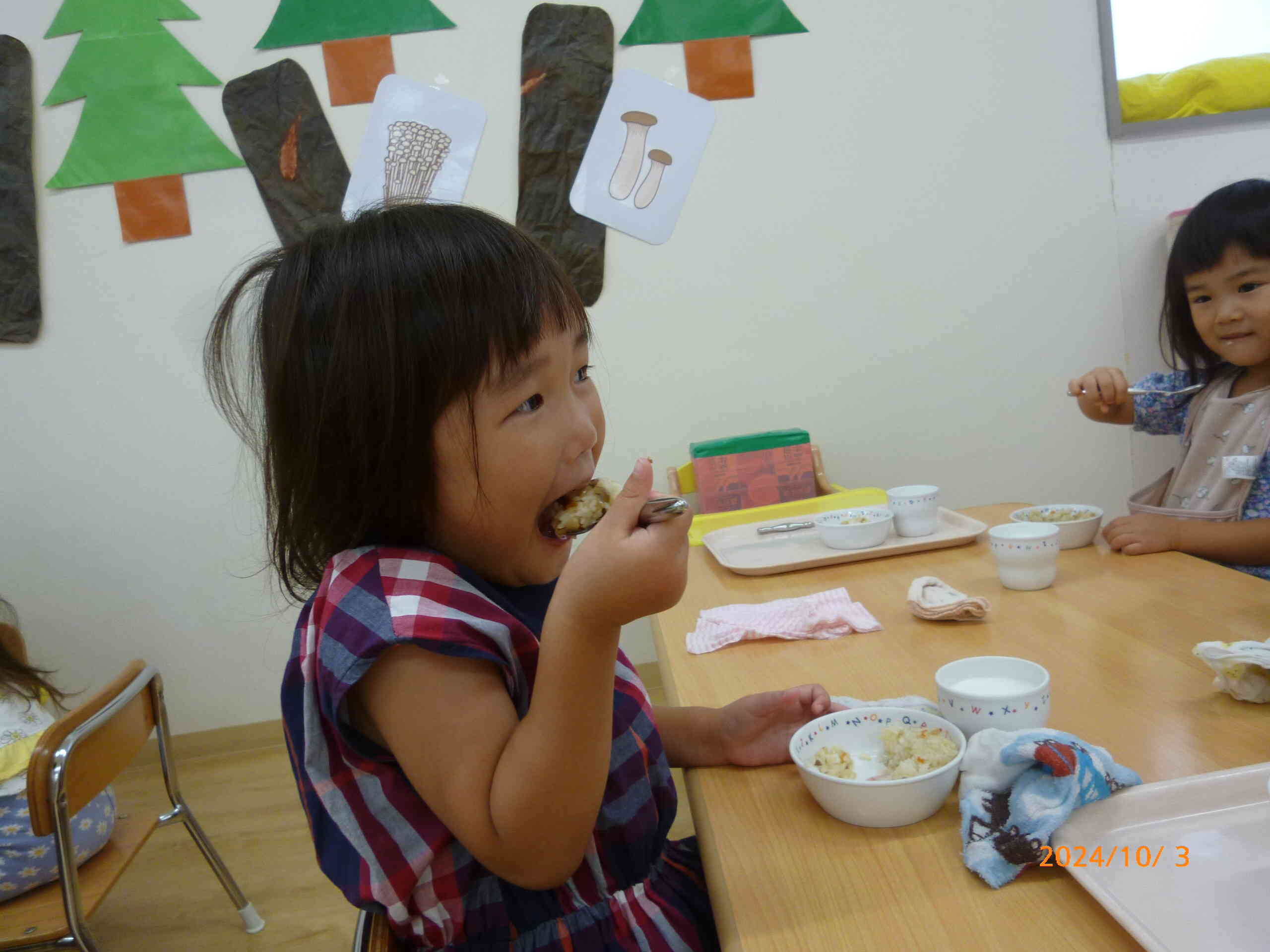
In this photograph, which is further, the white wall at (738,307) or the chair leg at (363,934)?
the white wall at (738,307)

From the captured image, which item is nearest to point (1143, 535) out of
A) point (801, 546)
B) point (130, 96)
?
point (801, 546)

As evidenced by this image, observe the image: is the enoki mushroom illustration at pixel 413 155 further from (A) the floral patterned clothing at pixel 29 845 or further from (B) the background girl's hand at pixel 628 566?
(B) the background girl's hand at pixel 628 566

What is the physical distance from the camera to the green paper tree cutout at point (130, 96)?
85.2 inches

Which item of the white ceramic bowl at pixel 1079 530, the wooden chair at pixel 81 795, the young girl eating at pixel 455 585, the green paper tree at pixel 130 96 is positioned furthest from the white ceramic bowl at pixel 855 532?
the green paper tree at pixel 130 96

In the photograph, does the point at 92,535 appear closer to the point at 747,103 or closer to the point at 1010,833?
the point at 747,103

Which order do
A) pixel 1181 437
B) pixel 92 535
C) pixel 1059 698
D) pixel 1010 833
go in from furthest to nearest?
pixel 92 535 < pixel 1181 437 < pixel 1059 698 < pixel 1010 833

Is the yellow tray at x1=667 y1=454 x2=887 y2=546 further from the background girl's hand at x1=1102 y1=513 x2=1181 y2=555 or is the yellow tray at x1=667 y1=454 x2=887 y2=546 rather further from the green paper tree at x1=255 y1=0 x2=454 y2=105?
the green paper tree at x1=255 y1=0 x2=454 y2=105

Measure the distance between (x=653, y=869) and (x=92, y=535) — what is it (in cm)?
226

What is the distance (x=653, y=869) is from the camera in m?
0.72

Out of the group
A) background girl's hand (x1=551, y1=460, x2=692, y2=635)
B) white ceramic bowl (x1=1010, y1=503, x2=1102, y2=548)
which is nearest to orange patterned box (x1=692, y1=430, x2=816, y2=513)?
white ceramic bowl (x1=1010, y1=503, x2=1102, y2=548)

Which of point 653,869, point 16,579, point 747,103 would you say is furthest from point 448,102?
point 653,869

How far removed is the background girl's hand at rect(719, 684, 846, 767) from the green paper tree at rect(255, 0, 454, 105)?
81.5 inches

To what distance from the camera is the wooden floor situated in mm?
1664
